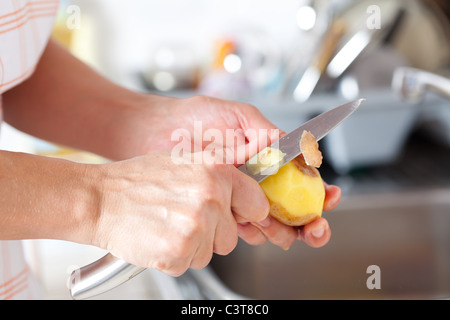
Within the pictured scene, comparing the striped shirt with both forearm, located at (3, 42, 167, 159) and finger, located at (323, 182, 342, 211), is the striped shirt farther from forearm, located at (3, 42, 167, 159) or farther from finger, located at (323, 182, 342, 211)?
finger, located at (323, 182, 342, 211)

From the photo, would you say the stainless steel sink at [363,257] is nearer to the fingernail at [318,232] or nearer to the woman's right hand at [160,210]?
the fingernail at [318,232]

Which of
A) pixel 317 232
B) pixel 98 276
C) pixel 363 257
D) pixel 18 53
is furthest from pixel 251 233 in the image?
pixel 363 257

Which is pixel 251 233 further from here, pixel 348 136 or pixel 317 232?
pixel 348 136

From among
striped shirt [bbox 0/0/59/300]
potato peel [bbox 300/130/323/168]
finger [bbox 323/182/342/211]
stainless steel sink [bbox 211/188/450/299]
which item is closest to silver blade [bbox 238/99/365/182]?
potato peel [bbox 300/130/323/168]

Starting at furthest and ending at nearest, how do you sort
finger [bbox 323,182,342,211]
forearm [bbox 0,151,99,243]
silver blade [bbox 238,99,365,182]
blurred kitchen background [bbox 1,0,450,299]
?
blurred kitchen background [bbox 1,0,450,299], finger [bbox 323,182,342,211], silver blade [bbox 238,99,365,182], forearm [bbox 0,151,99,243]

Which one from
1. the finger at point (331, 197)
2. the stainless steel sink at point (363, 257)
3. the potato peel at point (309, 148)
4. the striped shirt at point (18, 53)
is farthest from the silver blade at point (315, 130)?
the stainless steel sink at point (363, 257)

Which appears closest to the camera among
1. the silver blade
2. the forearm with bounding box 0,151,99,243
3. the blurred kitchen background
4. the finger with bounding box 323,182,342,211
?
the forearm with bounding box 0,151,99,243

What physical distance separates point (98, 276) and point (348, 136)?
788 millimetres

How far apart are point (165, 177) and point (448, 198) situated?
77 centimetres

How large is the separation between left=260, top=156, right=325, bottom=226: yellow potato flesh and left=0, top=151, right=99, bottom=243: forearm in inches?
8.1

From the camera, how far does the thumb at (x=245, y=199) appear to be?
0.49 meters

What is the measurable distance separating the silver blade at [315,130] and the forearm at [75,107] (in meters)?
0.18

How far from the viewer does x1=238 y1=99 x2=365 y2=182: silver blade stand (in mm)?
535
